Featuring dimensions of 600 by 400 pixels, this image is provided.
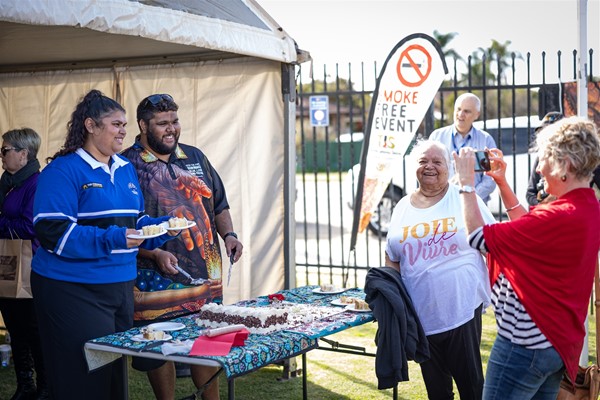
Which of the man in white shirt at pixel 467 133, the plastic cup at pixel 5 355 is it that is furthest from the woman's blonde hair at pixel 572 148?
the plastic cup at pixel 5 355

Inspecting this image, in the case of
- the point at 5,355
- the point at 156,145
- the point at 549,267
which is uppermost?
the point at 156,145

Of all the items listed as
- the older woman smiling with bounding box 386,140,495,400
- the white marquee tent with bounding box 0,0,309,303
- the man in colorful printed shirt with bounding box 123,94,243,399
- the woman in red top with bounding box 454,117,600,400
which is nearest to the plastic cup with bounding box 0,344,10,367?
the white marquee tent with bounding box 0,0,309,303

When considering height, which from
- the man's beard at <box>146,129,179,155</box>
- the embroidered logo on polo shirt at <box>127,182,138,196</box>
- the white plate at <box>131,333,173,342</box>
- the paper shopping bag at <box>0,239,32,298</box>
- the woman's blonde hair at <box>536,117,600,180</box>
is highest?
the man's beard at <box>146,129,179,155</box>

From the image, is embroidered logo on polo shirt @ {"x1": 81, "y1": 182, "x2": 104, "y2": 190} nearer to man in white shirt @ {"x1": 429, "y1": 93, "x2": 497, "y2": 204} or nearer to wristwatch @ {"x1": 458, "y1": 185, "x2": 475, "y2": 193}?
wristwatch @ {"x1": 458, "y1": 185, "x2": 475, "y2": 193}

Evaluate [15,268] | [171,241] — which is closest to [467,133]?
[171,241]

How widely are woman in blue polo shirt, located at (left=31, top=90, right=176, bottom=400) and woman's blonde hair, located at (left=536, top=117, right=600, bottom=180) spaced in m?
1.70

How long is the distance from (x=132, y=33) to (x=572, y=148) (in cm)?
222

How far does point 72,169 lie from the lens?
11.3 feet

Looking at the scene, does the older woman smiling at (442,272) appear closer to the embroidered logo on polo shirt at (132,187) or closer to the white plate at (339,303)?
the white plate at (339,303)

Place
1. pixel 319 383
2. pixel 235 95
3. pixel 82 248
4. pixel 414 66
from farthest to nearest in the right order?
pixel 414 66, pixel 235 95, pixel 319 383, pixel 82 248

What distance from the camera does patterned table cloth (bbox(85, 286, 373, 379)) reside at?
3.10 meters

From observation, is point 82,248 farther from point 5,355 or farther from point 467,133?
point 467,133

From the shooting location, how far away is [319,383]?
548cm

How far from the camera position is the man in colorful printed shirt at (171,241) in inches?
161
